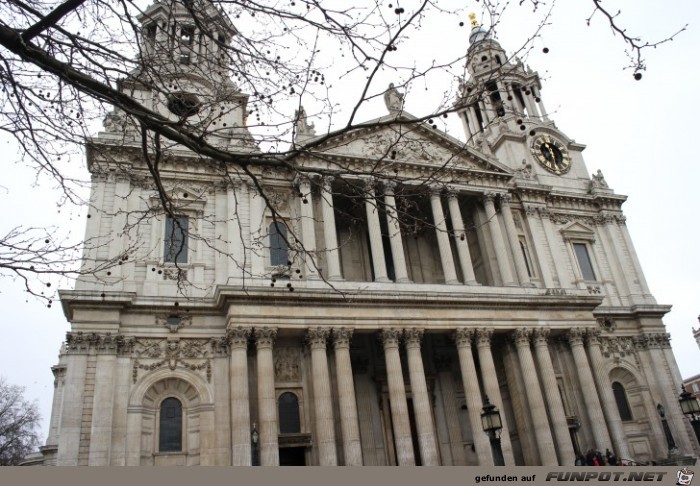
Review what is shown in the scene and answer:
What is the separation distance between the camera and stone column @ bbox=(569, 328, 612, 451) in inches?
1049

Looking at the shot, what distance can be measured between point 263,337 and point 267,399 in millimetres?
2436

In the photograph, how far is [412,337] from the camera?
2539 cm

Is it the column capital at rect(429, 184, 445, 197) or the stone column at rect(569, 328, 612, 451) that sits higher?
the column capital at rect(429, 184, 445, 197)

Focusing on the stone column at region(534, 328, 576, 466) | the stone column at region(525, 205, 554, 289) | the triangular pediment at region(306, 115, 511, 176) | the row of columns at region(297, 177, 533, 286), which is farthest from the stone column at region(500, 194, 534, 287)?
the stone column at region(534, 328, 576, 466)

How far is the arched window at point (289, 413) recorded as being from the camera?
78.8 feet

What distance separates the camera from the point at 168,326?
24203 mm

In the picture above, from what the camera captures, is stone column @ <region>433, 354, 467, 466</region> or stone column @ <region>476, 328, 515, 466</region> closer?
stone column @ <region>476, 328, 515, 466</region>

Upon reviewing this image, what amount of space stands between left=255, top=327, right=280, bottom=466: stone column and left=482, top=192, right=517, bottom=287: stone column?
1216 centimetres

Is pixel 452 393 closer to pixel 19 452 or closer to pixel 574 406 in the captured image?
pixel 574 406

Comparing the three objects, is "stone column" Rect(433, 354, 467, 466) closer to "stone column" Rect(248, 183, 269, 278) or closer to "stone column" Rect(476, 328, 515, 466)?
"stone column" Rect(476, 328, 515, 466)

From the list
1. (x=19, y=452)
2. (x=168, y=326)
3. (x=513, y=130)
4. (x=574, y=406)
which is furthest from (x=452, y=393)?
(x=19, y=452)

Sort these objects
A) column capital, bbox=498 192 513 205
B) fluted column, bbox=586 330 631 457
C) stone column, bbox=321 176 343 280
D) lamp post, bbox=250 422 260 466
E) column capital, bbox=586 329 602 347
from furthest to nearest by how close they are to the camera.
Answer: column capital, bbox=498 192 513 205 → column capital, bbox=586 329 602 347 → fluted column, bbox=586 330 631 457 → stone column, bbox=321 176 343 280 → lamp post, bbox=250 422 260 466

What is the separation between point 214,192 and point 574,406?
64.8 ft

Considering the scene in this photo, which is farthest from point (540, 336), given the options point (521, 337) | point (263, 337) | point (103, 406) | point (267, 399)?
point (103, 406)
